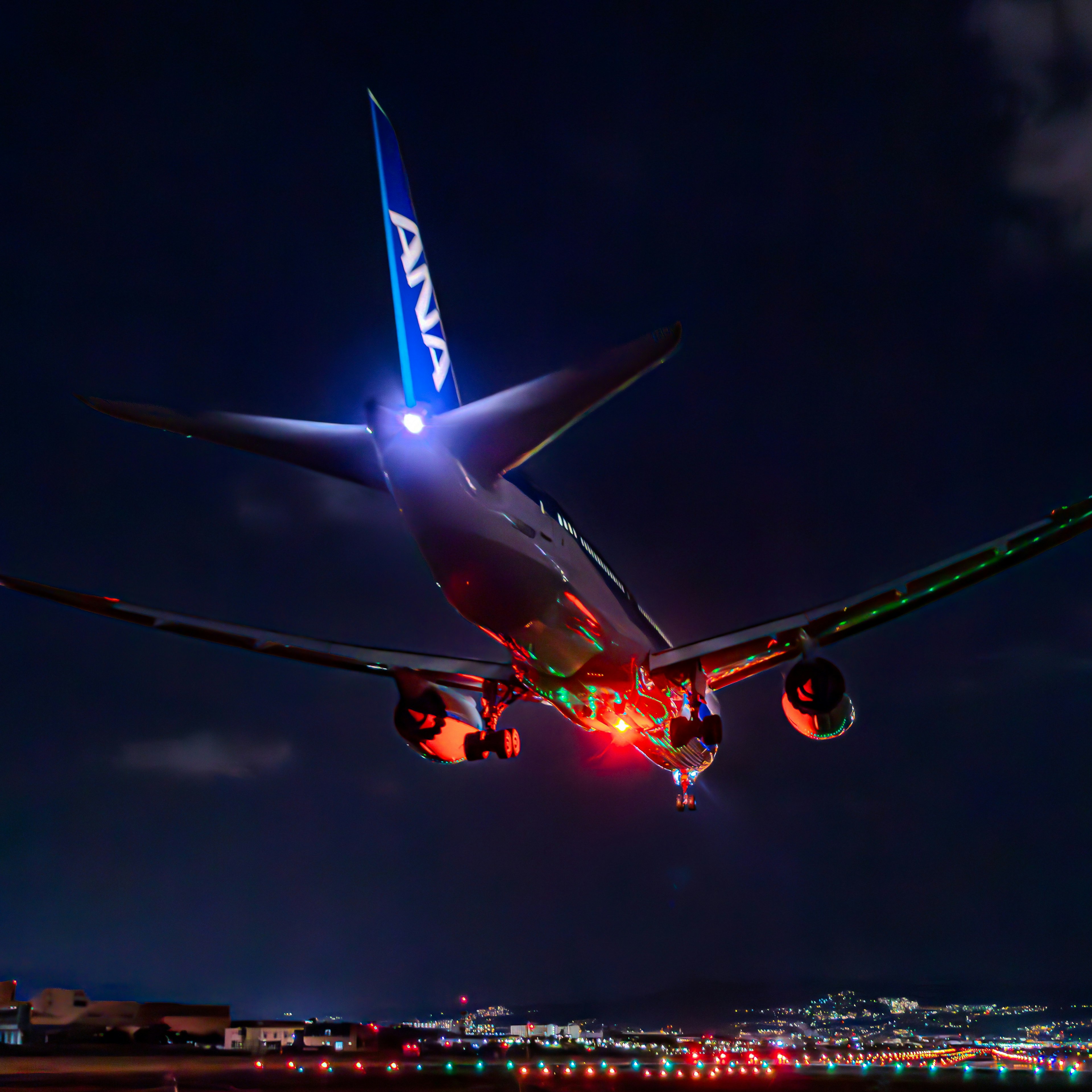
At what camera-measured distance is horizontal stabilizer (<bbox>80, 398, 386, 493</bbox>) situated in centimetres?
1325

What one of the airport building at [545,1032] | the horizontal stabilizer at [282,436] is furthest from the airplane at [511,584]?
the airport building at [545,1032]

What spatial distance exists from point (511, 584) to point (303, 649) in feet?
26.1

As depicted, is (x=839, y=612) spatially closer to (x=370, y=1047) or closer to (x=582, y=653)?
(x=582, y=653)

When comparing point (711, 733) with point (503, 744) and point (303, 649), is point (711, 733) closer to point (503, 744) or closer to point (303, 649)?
point (503, 744)

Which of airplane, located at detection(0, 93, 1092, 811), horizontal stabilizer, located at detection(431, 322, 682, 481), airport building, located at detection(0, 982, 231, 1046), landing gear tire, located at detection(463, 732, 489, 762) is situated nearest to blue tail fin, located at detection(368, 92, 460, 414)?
airplane, located at detection(0, 93, 1092, 811)

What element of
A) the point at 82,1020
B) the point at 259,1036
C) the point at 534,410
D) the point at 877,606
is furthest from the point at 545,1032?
the point at 534,410

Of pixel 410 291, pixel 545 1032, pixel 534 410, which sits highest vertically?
pixel 410 291

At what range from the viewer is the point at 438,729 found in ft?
76.7

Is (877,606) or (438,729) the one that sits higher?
(877,606)

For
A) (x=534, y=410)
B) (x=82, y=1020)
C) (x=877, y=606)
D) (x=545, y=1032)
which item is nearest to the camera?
(x=534, y=410)

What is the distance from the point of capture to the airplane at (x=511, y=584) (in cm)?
1478

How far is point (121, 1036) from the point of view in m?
42.0

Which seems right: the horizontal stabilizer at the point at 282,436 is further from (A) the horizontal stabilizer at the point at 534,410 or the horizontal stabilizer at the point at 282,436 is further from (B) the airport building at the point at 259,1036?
(B) the airport building at the point at 259,1036

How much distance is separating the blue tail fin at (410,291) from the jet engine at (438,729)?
8393 mm
